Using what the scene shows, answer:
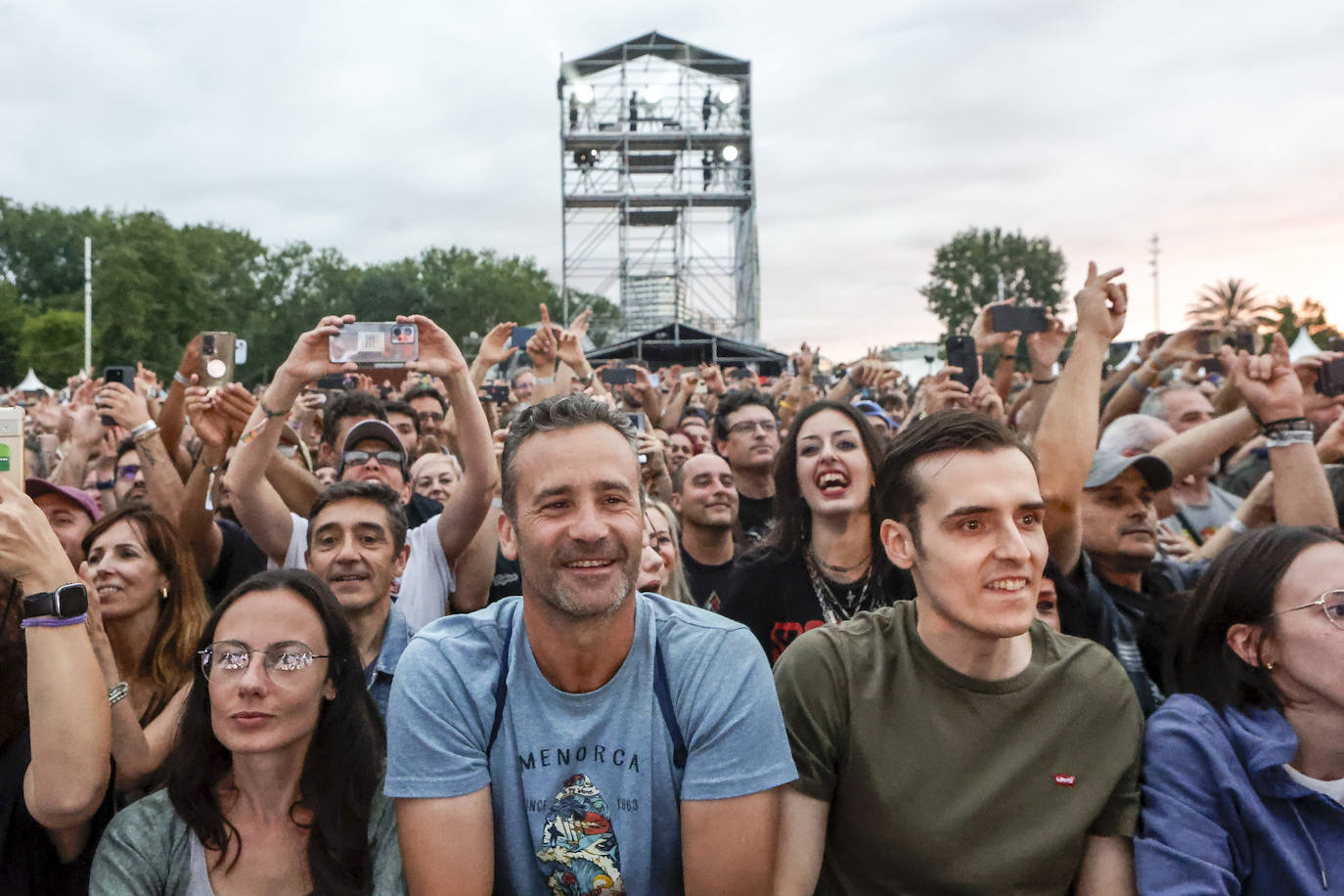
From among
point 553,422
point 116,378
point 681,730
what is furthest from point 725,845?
point 116,378

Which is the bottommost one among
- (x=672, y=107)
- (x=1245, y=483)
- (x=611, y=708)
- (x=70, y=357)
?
(x=611, y=708)

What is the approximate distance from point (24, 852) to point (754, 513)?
12.8 feet

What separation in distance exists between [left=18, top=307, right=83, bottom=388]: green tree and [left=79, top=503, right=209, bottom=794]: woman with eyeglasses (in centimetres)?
5355

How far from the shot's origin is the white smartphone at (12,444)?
245cm

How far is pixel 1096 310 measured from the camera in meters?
3.63

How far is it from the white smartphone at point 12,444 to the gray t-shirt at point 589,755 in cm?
113

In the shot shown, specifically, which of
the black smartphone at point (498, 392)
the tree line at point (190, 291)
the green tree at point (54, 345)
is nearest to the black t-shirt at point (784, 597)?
the black smartphone at point (498, 392)

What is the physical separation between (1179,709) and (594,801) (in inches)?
55.4

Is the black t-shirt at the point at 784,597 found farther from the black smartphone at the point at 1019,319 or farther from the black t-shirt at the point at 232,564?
the black t-shirt at the point at 232,564

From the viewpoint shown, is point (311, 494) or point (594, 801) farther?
point (311, 494)

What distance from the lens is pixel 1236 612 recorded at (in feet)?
7.98

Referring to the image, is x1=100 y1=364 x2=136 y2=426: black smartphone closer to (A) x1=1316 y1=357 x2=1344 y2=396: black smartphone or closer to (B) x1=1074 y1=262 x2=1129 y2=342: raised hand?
(B) x1=1074 y1=262 x2=1129 y2=342: raised hand

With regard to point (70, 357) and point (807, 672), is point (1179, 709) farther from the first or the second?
point (70, 357)

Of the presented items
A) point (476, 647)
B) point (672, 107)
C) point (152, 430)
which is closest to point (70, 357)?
point (672, 107)
